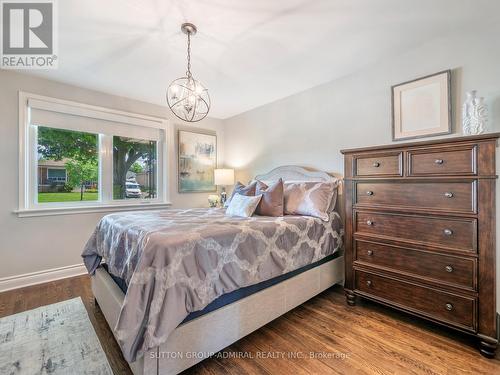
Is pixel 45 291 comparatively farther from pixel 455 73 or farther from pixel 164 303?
pixel 455 73

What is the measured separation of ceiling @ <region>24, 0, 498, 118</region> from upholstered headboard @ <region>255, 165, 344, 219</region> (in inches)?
43.3

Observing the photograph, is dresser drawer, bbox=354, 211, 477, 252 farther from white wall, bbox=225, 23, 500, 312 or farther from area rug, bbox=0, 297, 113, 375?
area rug, bbox=0, 297, 113, 375

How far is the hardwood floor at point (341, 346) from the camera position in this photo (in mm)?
1470

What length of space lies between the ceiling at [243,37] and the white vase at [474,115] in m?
0.66

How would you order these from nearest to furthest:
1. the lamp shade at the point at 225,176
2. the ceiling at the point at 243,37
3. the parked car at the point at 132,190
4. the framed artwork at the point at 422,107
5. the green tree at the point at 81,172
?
the ceiling at the point at 243,37 < the framed artwork at the point at 422,107 < the green tree at the point at 81,172 < the parked car at the point at 132,190 < the lamp shade at the point at 225,176

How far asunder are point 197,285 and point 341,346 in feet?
3.79

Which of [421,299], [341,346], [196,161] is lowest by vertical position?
[341,346]

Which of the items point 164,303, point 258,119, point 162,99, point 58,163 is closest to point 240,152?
point 258,119

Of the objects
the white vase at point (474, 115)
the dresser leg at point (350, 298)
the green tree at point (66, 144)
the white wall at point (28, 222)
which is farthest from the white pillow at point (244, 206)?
the green tree at point (66, 144)

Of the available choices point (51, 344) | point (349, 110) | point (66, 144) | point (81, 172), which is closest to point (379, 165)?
point (349, 110)

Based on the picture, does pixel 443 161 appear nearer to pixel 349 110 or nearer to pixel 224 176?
pixel 349 110

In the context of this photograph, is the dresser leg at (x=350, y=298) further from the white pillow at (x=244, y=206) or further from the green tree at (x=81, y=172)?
the green tree at (x=81, y=172)

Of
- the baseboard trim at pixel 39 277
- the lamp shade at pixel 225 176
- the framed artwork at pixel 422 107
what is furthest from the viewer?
the lamp shade at pixel 225 176

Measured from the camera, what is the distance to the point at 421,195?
5.92ft
